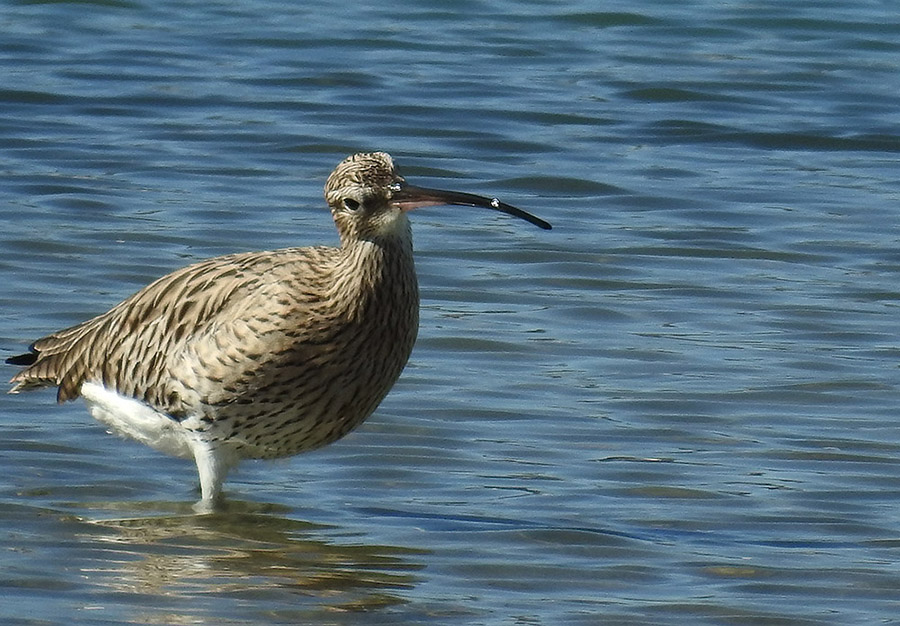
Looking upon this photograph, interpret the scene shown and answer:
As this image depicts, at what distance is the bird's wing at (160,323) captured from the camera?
768 centimetres

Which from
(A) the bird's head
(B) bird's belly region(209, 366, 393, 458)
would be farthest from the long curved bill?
(B) bird's belly region(209, 366, 393, 458)

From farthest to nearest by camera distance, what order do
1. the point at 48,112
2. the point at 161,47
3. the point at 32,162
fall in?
the point at 161,47, the point at 48,112, the point at 32,162

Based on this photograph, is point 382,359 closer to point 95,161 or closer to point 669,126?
point 95,161

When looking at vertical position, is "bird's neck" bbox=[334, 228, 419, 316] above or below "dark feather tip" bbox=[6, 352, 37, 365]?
above

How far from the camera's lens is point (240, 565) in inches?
292

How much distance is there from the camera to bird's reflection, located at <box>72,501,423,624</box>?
6945 mm

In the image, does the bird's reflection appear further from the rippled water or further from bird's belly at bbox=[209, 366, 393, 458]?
bird's belly at bbox=[209, 366, 393, 458]

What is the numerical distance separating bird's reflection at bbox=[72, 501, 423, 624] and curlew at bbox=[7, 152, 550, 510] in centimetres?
20

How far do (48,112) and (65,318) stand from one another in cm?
513

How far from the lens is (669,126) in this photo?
15.1m

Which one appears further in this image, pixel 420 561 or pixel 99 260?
pixel 99 260

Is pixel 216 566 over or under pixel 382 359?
under

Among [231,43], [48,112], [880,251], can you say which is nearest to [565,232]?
[880,251]

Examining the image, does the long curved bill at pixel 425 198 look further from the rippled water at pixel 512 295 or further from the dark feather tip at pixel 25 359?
the dark feather tip at pixel 25 359
